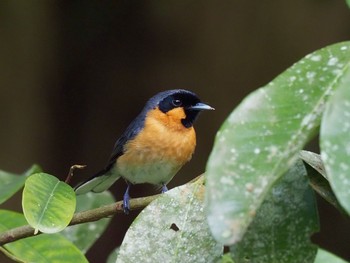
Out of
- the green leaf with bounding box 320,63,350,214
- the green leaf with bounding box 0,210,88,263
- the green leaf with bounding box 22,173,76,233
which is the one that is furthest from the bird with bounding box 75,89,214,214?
the green leaf with bounding box 320,63,350,214

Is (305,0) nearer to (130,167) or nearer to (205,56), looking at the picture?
(205,56)

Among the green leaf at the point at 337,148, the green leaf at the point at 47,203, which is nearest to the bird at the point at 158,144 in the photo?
the green leaf at the point at 47,203

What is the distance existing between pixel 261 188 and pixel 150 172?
5.06 ft

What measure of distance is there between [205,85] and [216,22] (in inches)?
12.7

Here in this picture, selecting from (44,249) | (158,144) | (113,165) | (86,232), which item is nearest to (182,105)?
(158,144)

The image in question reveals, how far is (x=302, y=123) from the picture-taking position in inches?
29.1

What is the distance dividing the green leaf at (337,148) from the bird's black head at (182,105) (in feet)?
5.23

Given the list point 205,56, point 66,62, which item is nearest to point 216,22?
point 205,56

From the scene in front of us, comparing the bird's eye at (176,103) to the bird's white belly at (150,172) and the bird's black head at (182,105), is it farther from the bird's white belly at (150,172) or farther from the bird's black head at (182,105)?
the bird's white belly at (150,172)

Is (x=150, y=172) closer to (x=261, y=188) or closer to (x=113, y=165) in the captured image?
(x=113, y=165)

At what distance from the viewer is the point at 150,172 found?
2230 millimetres

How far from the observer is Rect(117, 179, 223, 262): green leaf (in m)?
0.96

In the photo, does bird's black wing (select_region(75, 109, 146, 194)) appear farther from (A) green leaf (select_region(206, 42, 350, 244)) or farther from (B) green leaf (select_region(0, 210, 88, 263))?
(A) green leaf (select_region(206, 42, 350, 244))

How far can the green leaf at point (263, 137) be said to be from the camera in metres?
0.68
